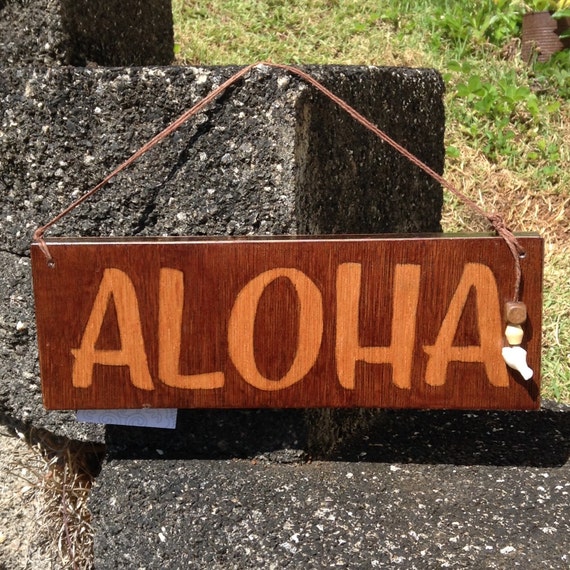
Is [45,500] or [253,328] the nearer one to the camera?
[253,328]

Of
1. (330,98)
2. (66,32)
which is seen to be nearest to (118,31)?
(66,32)

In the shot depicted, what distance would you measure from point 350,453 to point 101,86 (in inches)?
33.3

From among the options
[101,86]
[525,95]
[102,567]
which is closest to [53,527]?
[102,567]

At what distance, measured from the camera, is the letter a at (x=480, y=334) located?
1225 millimetres

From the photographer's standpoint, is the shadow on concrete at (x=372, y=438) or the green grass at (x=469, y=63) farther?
Answer: the green grass at (x=469, y=63)

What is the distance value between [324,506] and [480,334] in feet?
1.33

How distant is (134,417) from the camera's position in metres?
1.37

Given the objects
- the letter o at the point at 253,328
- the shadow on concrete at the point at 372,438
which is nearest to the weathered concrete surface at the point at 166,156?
the letter o at the point at 253,328

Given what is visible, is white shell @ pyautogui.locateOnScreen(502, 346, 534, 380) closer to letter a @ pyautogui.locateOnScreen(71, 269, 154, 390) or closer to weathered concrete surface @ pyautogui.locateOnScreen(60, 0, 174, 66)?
letter a @ pyautogui.locateOnScreen(71, 269, 154, 390)

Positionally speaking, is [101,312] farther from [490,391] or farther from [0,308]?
[490,391]

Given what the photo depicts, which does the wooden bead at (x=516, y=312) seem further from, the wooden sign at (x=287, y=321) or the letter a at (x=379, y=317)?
the letter a at (x=379, y=317)

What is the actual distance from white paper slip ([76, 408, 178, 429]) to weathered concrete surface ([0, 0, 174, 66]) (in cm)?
67

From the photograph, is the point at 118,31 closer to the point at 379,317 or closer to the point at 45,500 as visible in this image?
the point at 379,317

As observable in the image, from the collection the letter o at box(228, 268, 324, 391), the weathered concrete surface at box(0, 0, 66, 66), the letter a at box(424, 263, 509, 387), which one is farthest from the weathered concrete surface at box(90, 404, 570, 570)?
the weathered concrete surface at box(0, 0, 66, 66)
